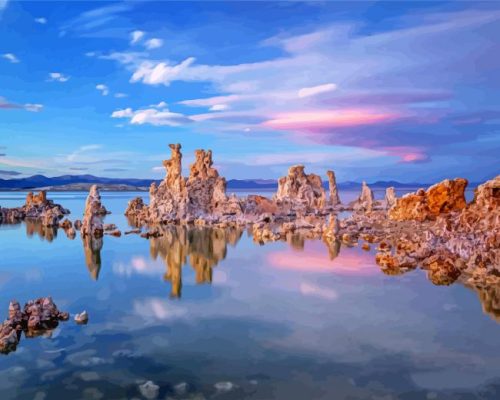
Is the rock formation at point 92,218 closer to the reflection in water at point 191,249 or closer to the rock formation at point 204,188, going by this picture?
the reflection in water at point 191,249

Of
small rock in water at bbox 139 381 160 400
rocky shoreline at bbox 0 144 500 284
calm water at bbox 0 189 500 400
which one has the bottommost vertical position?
small rock in water at bbox 139 381 160 400

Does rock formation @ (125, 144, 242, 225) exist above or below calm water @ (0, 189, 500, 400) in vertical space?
above

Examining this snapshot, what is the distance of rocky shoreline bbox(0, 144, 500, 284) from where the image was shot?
2677cm

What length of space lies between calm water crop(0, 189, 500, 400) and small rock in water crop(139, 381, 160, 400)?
0.16 metres

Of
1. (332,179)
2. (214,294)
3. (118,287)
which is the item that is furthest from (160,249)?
(332,179)

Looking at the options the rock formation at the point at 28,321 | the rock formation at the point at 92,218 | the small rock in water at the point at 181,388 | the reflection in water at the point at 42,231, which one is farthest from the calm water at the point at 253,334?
the reflection in water at the point at 42,231

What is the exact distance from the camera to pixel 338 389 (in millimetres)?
11633

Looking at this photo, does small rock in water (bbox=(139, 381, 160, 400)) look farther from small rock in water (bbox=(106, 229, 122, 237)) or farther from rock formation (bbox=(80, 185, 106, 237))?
rock formation (bbox=(80, 185, 106, 237))

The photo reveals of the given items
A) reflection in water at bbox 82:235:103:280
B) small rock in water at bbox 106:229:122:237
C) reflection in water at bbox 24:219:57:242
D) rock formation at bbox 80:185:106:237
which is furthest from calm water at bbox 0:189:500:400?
reflection in water at bbox 24:219:57:242

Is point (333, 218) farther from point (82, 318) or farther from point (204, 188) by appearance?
point (82, 318)

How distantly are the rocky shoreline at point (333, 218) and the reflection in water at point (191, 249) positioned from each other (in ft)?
8.12

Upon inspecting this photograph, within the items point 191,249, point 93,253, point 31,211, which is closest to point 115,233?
point 93,253

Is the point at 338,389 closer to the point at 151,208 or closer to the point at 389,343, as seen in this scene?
the point at 389,343

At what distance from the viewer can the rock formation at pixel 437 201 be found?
49.7 meters
